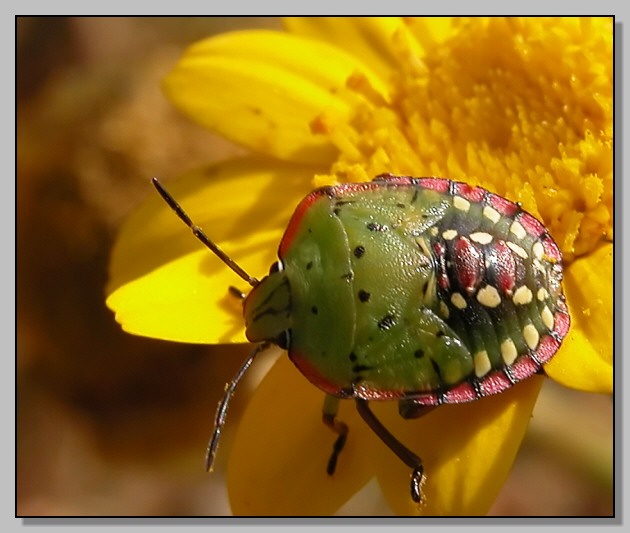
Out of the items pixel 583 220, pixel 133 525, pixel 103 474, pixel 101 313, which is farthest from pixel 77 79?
pixel 583 220

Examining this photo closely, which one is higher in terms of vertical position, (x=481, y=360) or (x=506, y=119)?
(x=506, y=119)

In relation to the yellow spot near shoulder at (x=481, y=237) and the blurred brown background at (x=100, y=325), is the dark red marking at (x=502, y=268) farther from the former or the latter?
the blurred brown background at (x=100, y=325)

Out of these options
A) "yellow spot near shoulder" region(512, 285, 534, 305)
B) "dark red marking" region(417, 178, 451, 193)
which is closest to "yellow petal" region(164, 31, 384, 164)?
"dark red marking" region(417, 178, 451, 193)

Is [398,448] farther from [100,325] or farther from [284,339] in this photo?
[100,325]

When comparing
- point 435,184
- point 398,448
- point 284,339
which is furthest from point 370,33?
point 398,448

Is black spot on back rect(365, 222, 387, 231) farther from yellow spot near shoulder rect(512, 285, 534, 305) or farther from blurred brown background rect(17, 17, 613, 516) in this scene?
blurred brown background rect(17, 17, 613, 516)

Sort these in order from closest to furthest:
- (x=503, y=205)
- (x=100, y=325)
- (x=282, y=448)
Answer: (x=503, y=205) → (x=282, y=448) → (x=100, y=325)

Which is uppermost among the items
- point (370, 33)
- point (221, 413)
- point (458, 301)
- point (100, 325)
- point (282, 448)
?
point (370, 33)
